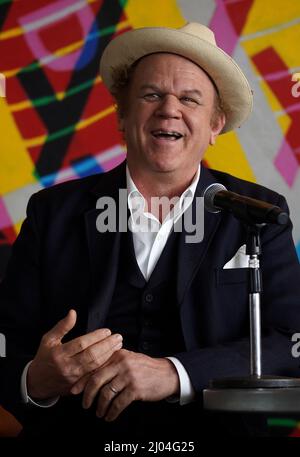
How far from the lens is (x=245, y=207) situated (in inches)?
64.0

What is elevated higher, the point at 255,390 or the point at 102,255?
the point at 102,255

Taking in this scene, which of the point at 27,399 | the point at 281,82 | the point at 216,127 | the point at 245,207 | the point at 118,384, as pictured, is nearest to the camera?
the point at 245,207

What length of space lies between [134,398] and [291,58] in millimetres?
1536

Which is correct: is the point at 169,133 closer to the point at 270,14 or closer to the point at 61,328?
the point at 61,328

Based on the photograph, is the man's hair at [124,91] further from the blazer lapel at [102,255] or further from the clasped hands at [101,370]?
the clasped hands at [101,370]

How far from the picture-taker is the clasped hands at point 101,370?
180cm

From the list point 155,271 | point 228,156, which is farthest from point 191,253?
point 228,156

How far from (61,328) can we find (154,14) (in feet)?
5.06

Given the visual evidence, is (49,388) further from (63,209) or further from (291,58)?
(291,58)

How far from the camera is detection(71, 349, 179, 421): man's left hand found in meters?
1.83

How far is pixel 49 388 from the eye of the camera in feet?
6.40

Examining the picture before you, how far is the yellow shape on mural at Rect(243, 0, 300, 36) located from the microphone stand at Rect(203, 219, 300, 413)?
1.49 meters
